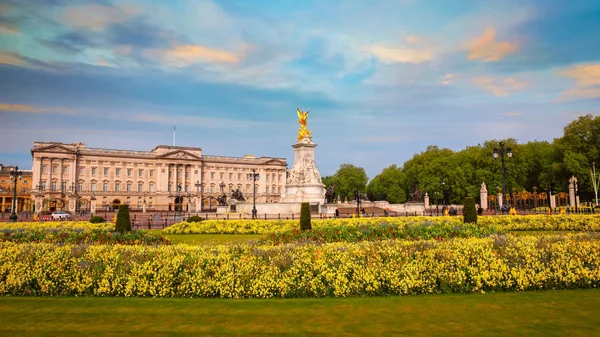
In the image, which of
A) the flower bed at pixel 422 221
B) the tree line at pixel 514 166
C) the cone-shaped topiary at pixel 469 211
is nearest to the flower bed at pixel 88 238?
the flower bed at pixel 422 221

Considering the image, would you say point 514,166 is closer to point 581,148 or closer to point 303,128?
point 581,148

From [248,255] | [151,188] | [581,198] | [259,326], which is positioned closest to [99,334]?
[259,326]

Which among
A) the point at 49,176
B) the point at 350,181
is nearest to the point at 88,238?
the point at 49,176

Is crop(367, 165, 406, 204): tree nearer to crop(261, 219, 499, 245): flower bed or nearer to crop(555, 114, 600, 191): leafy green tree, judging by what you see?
crop(555, 114, 600, 191): leafy green tree

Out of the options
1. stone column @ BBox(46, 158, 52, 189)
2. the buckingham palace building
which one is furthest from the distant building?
the buckingham palace building

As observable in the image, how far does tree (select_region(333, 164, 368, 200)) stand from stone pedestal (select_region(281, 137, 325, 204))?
209ft

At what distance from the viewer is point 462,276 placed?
10484mm

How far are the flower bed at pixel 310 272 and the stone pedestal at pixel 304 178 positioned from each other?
42.6 m

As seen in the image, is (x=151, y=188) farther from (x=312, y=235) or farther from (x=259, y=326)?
(x=259, y=326)

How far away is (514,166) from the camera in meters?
73.4

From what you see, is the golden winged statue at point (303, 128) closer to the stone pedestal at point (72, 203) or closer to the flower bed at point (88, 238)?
the flower bed at point (88, 238)

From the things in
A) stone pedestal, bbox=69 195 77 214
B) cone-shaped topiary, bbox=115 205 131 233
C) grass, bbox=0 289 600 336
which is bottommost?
grass, bbox=0 289 600 336

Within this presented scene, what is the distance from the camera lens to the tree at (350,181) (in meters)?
120

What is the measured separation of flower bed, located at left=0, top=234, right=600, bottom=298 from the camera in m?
10.3
